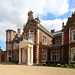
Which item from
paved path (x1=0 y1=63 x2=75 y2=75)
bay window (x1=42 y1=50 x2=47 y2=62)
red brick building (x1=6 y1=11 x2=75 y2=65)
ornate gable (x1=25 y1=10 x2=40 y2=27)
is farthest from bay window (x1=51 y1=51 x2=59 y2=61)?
paved path (x1=0 y1=63 x2=75 y2=75)

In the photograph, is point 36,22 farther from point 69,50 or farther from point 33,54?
point 69,50

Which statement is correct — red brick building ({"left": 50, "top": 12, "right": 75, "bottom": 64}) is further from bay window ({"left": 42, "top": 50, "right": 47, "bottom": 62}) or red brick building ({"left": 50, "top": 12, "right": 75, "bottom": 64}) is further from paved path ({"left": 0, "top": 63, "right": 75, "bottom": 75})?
paved path ({"left": 0, "top": 63, "right": 75, "bottom": 75})

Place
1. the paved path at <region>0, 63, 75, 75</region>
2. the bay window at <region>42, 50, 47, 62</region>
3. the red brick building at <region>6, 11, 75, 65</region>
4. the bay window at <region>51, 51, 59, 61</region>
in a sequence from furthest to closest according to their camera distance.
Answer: the bay window at <region>51, 51, 59, 61</region>
the bay window at <region>42, 50, 47, 62</region>
the red brick building at <region>6, 11, 75, 65</region>
the paved path at <region>0, 63, 75, 75</region>

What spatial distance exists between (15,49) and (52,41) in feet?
55.7

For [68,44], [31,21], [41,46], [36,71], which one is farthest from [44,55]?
[36,71]

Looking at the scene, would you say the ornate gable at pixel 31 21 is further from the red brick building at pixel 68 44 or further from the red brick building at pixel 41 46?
the red brick building at pixel 68 44

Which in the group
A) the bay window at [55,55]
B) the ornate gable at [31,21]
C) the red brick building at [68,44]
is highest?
the ornate gable at [31,21]

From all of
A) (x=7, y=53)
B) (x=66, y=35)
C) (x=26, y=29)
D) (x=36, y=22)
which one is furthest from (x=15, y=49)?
(x=66, y=35)

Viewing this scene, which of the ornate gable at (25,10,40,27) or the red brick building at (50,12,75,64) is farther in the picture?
the ornate gable at (25,10,40,27)

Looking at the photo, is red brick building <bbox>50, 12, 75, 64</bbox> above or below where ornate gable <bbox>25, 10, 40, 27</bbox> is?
below

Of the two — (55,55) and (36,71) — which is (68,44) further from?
(36,71)

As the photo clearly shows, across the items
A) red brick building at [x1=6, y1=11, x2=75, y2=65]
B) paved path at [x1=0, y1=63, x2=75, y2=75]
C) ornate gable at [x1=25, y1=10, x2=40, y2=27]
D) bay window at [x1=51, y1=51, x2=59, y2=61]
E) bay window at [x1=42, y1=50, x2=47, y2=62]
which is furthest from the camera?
bay window at [x1=51, y1=51, x2=59, y2=61]

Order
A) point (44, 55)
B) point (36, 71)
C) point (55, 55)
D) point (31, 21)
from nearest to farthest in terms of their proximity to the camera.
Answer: point (36, 71), point (31, 21), point (44, 55), point (55, 55)

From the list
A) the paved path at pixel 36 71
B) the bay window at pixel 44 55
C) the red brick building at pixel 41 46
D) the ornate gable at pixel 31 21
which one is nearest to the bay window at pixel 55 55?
the red brick building at pixel 41 46
